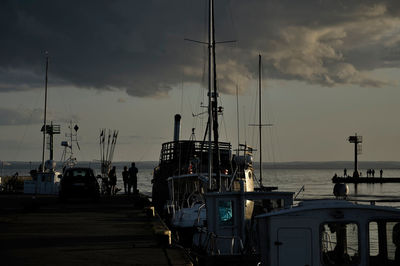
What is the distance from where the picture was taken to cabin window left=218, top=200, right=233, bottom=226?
22531 mm

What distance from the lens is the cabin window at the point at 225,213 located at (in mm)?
22531

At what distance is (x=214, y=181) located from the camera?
1393 inches

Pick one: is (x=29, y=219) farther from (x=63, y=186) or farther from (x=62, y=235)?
(x=63, y=186)

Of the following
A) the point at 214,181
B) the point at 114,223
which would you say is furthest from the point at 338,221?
the point at 214,181

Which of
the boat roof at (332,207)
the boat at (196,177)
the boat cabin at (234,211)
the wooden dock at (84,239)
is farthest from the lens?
the boat at (196,177)

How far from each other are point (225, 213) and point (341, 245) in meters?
6.97

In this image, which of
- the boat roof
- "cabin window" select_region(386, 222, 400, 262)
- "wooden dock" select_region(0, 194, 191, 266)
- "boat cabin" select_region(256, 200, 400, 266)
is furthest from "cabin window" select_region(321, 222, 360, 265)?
"wooden dock" select_region(0, 194, 191, 266)

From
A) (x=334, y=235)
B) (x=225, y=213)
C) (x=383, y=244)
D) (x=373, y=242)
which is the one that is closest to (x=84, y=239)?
(x=225, y=213)

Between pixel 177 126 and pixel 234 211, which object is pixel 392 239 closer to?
pixel 234 211

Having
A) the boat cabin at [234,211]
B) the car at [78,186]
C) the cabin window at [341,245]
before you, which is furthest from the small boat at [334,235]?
the car at [78,186]

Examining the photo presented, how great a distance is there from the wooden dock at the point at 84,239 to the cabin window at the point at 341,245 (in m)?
3.63

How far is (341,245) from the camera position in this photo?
16.2 metres

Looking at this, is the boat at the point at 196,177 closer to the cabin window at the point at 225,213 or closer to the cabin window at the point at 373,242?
the cabin window at the point at 225,213

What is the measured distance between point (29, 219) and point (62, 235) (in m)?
6.00
